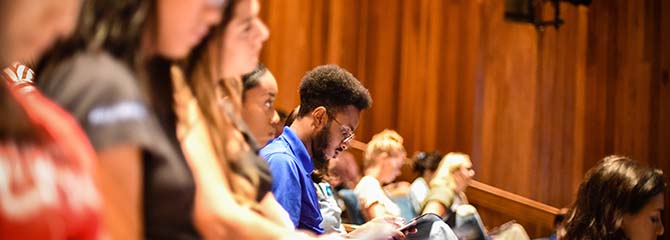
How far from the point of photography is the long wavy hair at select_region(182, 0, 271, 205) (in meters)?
1.34

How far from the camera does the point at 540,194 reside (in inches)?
284

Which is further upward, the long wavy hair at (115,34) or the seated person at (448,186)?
the long wavy hair at (115,34)

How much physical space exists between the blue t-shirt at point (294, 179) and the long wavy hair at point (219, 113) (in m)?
1.23

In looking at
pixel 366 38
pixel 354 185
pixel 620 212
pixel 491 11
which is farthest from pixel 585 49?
pixel 620 212

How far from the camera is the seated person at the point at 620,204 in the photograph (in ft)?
9.62

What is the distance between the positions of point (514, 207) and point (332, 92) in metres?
4.03

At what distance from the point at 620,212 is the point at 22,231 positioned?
92.0 inches

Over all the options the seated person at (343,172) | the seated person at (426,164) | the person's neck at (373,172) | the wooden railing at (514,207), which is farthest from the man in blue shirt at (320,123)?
the wooden railing at (514,207)

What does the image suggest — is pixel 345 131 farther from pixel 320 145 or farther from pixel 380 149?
pixel 380 149

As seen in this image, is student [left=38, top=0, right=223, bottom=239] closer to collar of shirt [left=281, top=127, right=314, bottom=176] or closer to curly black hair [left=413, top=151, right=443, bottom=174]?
collar of shirt [left=281, top=127, right=314, bottom=176]

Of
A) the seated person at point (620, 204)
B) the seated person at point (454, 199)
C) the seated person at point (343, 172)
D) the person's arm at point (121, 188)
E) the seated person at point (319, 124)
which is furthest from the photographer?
the seated person at point (343, 172)

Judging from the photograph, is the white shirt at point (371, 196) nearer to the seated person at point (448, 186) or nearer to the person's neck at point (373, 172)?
the seated person at point (448, 186)

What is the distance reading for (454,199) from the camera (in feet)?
16.6

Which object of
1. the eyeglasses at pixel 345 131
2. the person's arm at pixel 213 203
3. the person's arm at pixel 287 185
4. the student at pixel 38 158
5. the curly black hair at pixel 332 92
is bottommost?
the person's arm at pixel 287 185
